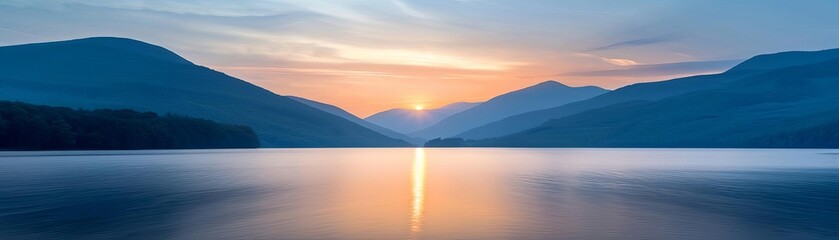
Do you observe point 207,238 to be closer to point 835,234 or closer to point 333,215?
point 333,215

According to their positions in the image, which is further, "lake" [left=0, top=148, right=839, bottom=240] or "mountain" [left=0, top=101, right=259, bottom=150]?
"mountain" [left=0, top=101, right=259, bottom=150]

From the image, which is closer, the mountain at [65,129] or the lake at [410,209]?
the lake at [410,209]

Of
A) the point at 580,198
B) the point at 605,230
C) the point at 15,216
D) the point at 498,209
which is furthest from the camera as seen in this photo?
the point at 580,198

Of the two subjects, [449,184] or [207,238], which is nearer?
[207,238]

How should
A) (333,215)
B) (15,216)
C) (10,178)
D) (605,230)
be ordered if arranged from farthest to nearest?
(10,178), (333,215), (15,216), (605,230)

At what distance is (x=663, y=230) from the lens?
32.6 m

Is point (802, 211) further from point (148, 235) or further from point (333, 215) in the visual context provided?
point (148, 235)

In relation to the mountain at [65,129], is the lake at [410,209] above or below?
below

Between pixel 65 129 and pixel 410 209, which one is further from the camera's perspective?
pixel 65 129

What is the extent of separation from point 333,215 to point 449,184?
28668 millimetres

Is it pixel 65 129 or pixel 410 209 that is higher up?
pixel 65 129

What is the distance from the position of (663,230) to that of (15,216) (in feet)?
103

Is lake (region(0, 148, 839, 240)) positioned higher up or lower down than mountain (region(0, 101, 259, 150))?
lower down

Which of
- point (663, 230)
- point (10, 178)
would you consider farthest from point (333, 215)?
point (10, 178)
